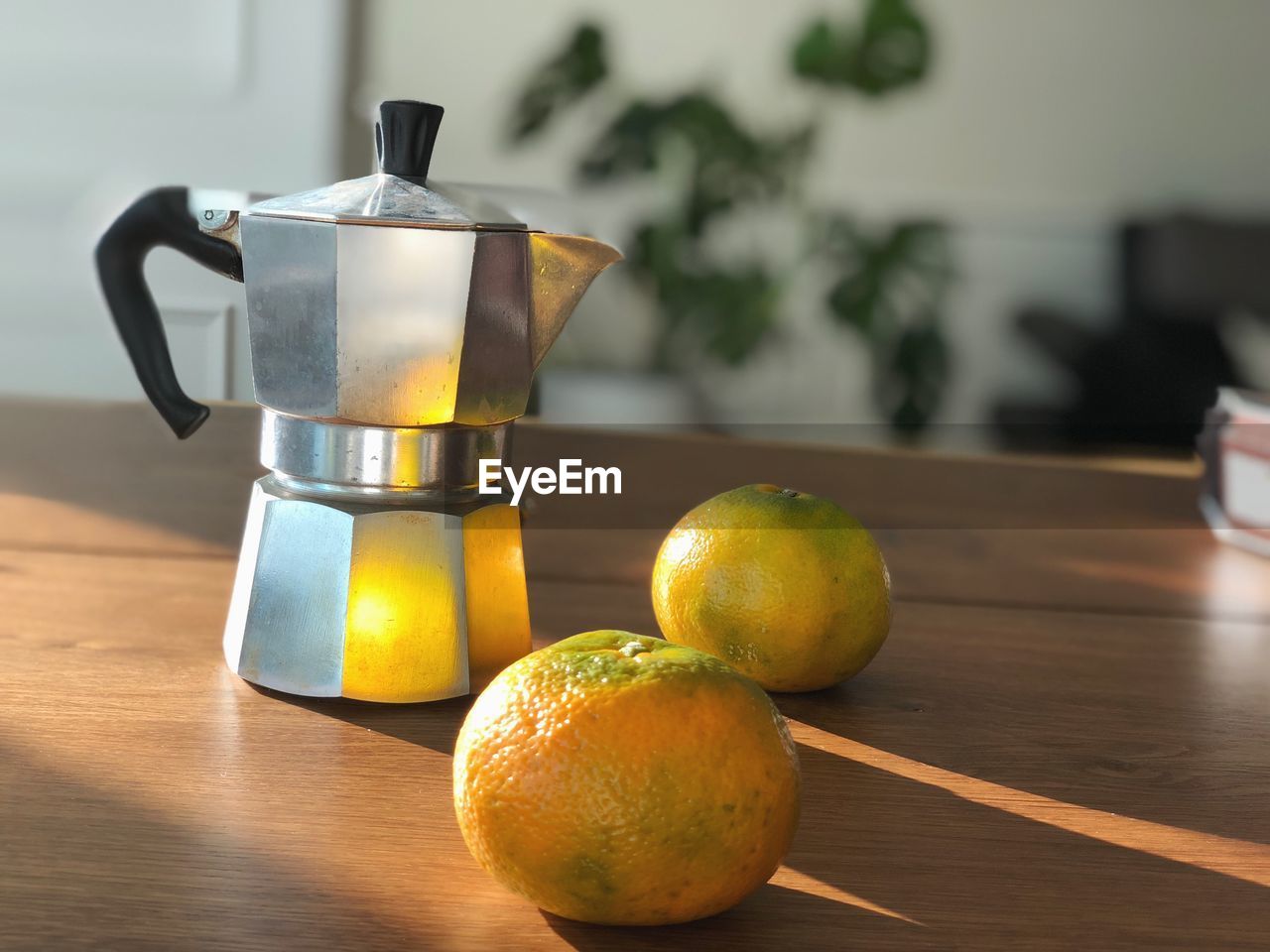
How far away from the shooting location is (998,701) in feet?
1.71

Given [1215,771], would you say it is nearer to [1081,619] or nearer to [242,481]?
[1081,619]

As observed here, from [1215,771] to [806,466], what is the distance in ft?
1.60

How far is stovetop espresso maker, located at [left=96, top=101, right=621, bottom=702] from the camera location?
0.49 m

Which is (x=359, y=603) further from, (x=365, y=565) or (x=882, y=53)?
(x=882, y=53)

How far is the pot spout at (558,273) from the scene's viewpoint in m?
0.51

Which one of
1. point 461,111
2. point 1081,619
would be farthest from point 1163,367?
point 461,111

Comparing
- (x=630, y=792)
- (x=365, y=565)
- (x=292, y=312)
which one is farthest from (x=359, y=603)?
(x=630, y=792)

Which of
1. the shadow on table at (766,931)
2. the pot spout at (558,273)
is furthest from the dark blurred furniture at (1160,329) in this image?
the shadow on table at (766,931)

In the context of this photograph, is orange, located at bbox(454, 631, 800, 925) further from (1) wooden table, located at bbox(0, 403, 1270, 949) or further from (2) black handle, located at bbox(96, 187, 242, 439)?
(2) black handle, located at bbox(96, 187, 242, 439)

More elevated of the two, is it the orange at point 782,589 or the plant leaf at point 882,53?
the plant leaf at point 882,53

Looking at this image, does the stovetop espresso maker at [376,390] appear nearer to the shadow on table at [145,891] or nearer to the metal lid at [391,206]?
the metal lid at [391,206]

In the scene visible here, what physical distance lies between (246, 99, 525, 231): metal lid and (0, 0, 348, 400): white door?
7cm

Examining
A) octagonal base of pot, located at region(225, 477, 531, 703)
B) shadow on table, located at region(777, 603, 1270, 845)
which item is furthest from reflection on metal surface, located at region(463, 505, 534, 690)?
shadow on table, located at region(777, 603, 1270, 845)

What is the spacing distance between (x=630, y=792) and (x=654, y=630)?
29cm
